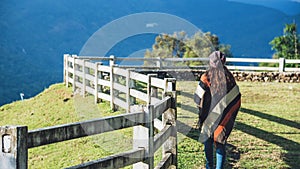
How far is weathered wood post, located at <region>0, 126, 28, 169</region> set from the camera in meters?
2.79

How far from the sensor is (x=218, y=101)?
562 centimetres

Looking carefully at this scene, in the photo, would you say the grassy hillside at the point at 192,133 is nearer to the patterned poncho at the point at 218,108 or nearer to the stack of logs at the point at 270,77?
the patterned poncho at the point at 218,108

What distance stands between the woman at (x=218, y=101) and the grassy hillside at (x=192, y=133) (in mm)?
1077

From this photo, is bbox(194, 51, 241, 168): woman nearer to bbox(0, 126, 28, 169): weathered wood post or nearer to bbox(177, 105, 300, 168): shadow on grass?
bbox(177, 105, 300, 168): shadow on grass

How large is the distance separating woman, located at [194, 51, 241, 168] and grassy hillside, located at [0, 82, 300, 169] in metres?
1.08

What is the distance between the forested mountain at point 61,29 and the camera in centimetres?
8306

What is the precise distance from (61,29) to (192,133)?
118 metres

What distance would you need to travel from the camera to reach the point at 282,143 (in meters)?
7.93

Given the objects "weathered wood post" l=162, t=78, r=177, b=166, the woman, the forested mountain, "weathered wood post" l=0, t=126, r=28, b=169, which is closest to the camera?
"weathered wood post" l=0, t=126, r=28, b=169

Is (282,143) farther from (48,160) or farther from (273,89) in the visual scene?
(273,89)

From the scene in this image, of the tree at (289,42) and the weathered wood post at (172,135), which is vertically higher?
the tree at (289,42)

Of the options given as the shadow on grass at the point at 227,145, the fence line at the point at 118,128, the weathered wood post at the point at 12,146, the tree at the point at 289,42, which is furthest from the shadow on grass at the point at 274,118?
the tree at the point at 289,42

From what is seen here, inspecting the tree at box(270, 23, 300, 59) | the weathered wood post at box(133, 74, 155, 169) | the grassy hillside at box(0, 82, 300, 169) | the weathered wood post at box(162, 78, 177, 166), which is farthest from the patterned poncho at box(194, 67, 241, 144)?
the tree at box(270, 23, 300, 59)

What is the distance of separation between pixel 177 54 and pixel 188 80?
32.6 meters
